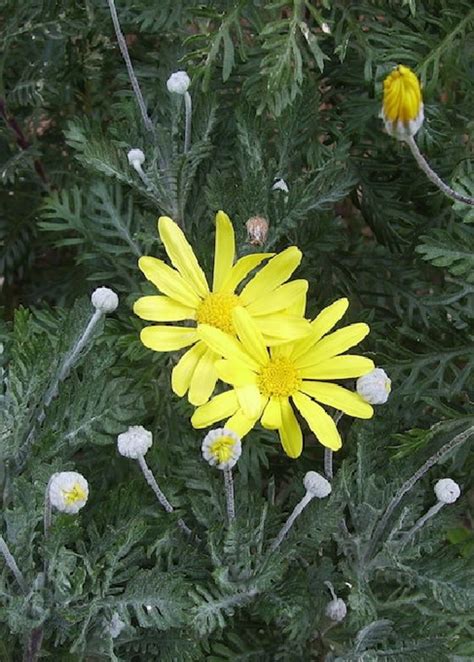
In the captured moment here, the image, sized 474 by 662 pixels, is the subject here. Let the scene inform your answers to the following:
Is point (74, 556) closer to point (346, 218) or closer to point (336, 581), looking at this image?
point (336, 581)

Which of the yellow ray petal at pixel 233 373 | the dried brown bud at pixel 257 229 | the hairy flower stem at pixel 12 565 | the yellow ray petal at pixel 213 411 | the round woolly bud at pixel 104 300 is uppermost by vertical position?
the round woolly bud at pixel 104 300

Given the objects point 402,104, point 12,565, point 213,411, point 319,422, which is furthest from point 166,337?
point 402,104

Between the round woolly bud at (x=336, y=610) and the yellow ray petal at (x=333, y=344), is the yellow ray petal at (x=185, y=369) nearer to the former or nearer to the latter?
the yellow ray petal at (x=333, y=344)

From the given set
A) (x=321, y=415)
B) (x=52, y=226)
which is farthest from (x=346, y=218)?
(x=321, y=415)

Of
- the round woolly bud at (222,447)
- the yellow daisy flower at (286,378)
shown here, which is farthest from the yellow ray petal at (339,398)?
the round woolly bud at (222,447)

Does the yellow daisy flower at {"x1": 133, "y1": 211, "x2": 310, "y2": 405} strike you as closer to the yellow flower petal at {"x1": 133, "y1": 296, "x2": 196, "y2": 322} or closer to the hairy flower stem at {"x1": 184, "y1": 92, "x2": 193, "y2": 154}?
the yellow flower petal at {"x1": 133, "y1": 296, "x2": 196, "y2": 322}

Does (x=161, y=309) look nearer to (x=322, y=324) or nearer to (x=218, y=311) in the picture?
(x=218, y=311)
